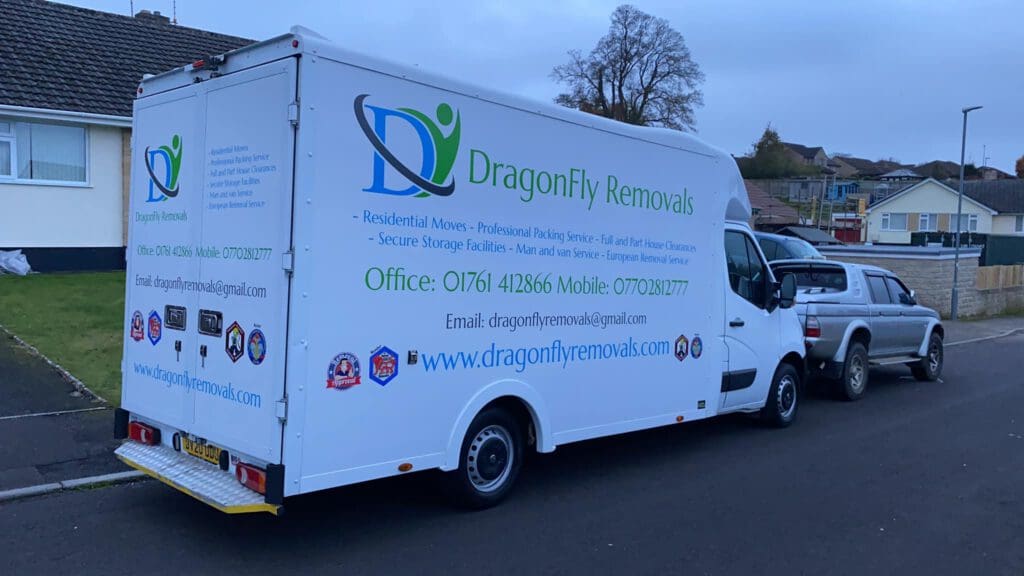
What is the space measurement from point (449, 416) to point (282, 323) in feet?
4.48

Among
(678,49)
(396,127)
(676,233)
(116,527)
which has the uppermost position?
(678,49)

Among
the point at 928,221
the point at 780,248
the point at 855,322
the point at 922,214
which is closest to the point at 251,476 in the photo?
the point at 855,322

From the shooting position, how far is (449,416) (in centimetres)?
558

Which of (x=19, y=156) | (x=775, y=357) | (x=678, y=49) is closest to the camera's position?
(x=775, y=357)

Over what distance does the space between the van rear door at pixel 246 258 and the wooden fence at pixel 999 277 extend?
26322 mm

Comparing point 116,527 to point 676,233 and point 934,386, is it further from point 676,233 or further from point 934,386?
point 934,386

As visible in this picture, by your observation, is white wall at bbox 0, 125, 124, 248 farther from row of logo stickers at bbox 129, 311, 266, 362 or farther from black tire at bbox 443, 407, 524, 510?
black tire at bbox 443, 407, 524, 510

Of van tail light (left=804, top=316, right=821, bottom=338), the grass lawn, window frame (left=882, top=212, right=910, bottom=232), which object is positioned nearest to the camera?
the grass lawn

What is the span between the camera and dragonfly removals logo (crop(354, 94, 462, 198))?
5086mm

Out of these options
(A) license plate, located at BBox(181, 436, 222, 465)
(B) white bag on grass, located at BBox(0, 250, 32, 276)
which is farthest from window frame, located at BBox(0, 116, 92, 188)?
(A) license plate, located at BBox(181, 436, 222, 465)

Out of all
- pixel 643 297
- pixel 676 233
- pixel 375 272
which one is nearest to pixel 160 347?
pixel 375 272

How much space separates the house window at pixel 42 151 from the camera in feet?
54.0

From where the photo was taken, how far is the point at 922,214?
6950 cm

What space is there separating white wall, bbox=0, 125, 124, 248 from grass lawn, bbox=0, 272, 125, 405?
1.12 m
